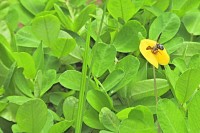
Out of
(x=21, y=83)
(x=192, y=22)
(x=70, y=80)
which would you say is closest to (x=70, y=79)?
(x=70, y=80)

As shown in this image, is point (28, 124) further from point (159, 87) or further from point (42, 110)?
point (159, 87)

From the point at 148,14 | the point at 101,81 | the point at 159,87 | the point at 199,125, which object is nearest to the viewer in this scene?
the point at 199,125

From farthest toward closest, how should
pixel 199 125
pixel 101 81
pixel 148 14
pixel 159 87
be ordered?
pixel 148 14, pixel 101 81, pixel 159 87, pixel 199 125

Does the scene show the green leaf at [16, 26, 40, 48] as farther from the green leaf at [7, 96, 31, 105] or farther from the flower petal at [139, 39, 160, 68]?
the flower petal at [139, 39, 160, 68]

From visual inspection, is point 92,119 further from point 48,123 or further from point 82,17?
point 82,17

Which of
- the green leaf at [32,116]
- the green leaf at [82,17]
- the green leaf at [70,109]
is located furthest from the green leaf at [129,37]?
the green leaf at [32,116]

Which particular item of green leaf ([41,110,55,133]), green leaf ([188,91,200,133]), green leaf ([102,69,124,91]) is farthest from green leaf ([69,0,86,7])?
green leaf ([188,91,200,133])

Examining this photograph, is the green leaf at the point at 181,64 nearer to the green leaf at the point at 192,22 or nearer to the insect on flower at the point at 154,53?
the insect on flower at the point at 154,53

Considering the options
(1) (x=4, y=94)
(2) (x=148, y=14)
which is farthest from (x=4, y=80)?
(2) (x=148, y=14)

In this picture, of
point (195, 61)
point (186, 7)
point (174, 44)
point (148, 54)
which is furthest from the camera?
point (186, 7)
